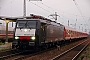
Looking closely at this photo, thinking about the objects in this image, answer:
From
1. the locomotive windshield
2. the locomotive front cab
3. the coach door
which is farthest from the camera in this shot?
the coach door

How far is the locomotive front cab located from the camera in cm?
1753

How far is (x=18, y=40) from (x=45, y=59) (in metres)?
3.59

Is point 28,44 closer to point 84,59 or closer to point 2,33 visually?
point 84,59

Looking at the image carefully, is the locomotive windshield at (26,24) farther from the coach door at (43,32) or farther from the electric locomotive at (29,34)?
the coach door at (43,32)

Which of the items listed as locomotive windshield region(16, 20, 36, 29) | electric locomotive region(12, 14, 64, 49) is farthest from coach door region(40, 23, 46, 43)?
locomotive windshield region(16, 20, 36, 29)

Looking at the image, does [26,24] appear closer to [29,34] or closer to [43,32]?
[29,34]

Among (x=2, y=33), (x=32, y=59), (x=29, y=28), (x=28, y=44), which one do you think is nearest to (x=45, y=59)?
(x=32, y=59)

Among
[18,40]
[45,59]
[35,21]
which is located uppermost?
[35,21]

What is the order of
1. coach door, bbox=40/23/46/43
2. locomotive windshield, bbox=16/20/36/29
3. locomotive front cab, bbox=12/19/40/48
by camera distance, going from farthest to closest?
coach door, bbox=40/23/46/43 → locomotive windshield, bbox=16/20/36/29 → locomotive front cab, bbox=12/19/40/48

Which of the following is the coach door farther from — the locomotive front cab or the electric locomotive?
the locomotive front cab

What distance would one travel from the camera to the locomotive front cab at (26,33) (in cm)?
1753

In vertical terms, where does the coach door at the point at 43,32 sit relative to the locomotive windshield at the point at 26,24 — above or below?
below

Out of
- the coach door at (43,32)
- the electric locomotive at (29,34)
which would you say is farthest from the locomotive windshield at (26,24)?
the coach door at (43,32)

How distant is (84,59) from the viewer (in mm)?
15141
